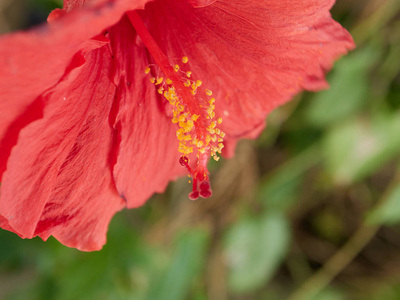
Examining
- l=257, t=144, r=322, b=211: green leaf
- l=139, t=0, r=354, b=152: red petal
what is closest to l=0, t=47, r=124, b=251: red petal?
l=139, t=0, r=354, b=152: red petal

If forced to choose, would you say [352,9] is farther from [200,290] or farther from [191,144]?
[200,290]

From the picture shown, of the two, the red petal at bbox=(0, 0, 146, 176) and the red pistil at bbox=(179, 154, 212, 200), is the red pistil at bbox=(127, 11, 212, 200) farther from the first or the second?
the red petal at bbox=(0, 0, 146, 176)

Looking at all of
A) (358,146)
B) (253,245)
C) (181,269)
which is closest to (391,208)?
(358,146)

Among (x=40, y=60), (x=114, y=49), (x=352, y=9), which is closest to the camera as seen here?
(x=40, y=60)

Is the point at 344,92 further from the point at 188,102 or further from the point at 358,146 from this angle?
the point at 188,102

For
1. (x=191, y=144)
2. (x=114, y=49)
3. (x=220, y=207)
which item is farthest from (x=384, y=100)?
(x=114, y=49)

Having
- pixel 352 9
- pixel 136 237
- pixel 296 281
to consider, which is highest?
pixel 352 9

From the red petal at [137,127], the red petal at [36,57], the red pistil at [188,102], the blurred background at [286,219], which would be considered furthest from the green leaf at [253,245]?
the red petal at [36,57]
